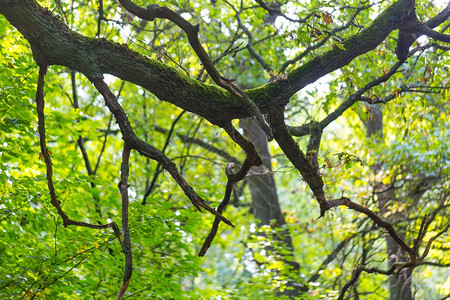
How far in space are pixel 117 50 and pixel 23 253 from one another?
7.76ft

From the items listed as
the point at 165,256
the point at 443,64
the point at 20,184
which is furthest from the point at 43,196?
the point at 443,64

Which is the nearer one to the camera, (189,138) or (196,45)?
(196,45)

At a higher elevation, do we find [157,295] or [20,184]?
[20,184]

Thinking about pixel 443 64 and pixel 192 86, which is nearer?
pixel 192 86

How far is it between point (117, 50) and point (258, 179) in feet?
22.8

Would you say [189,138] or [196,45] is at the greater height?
[189,138]

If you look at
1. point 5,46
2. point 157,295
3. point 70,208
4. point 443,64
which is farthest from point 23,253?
point 443,64

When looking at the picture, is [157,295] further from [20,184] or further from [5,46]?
[5,46]

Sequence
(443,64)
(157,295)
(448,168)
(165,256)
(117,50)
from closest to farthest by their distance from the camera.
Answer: (117,50) → (157,295) → (443,64) → (165,256) → (448,168)

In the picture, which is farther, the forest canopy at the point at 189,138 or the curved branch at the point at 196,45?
the forest canopy at the point at 189,138

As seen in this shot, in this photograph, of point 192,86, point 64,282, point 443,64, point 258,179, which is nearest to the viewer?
point 192,86

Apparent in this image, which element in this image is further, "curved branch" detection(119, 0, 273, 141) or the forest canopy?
the forest canopy

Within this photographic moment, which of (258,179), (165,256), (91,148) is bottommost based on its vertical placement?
(165,256)

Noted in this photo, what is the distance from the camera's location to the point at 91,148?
12.8 meters
